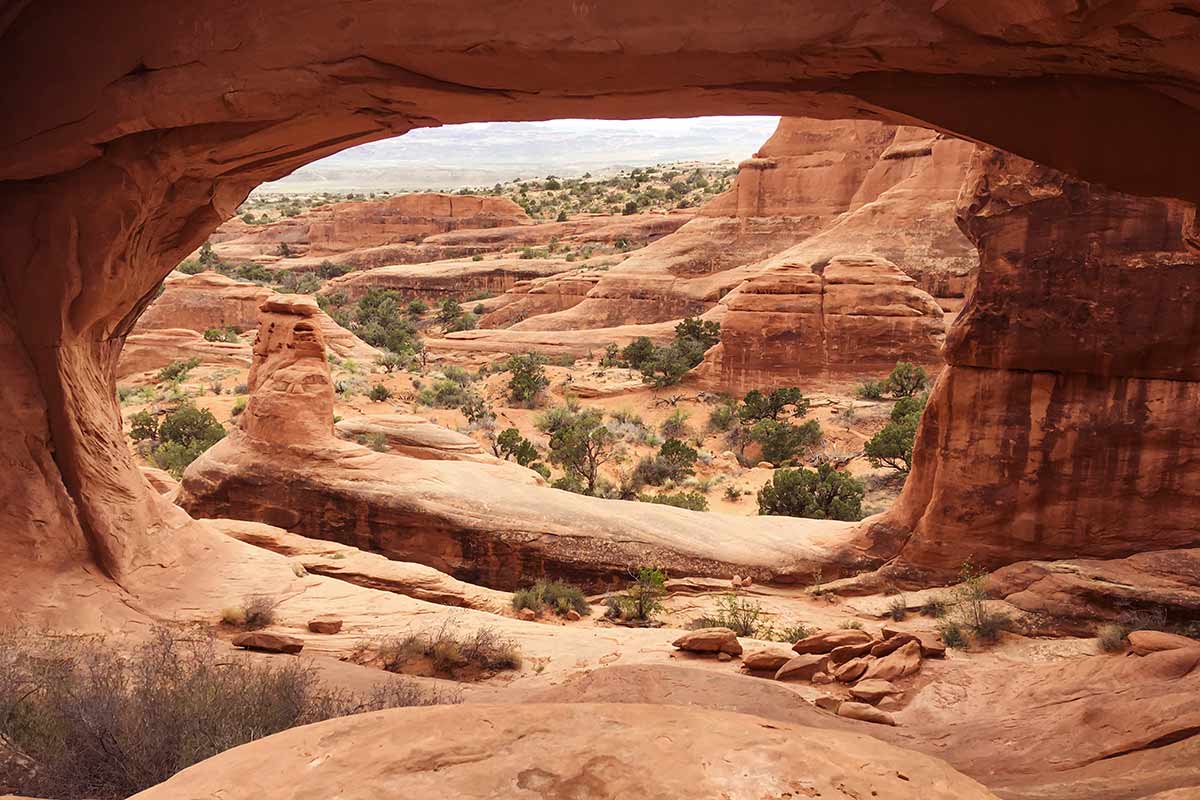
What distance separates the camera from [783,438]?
2009cm

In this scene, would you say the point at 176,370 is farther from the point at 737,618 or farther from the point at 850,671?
the point at 850,671

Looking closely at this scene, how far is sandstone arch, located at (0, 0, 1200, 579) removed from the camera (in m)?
4.65

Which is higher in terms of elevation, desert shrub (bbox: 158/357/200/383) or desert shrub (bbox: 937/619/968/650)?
desert shrub (bbox: 158/357/200/383)

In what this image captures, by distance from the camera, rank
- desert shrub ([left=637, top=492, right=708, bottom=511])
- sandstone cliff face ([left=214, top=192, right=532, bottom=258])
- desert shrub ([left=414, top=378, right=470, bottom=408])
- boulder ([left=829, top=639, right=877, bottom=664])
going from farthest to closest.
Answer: sandstone cliff face ([left=214, top=192, right=532, bottom=258]) < desert shrub ([left=414, top=378, right=470, bottom=408]) < desert shrub ([left=637, top=492, right=708, bottom=511]) < boulder ([left=829, top=639, right=877, bottom=664])

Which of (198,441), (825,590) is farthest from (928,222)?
(198,441)

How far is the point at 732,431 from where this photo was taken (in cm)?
2238

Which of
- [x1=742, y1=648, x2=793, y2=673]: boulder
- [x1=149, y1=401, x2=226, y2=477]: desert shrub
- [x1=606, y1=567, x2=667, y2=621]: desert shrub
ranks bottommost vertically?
[x1=606, y1=567, x2=667, y2=621]: desert shrub

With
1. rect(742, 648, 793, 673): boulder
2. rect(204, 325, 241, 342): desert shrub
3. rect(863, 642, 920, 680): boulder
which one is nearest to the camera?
rect(863, 642, 920, 680): boulder

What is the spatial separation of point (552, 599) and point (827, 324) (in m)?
16.7

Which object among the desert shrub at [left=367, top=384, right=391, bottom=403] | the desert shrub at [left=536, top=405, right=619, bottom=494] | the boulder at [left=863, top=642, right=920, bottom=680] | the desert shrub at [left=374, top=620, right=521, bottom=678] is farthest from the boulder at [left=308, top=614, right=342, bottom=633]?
the desert shrub at [left=367, top=384, right=391, bottom=403]

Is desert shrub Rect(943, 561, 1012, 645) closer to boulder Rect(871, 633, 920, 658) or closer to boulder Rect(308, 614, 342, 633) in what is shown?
boulder Rect(871, 633, 920, 658)

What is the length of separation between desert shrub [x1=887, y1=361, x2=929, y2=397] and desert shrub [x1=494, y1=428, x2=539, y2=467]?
33.9ft

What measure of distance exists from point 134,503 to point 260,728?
15.2 feet

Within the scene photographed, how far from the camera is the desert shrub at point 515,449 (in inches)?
717
